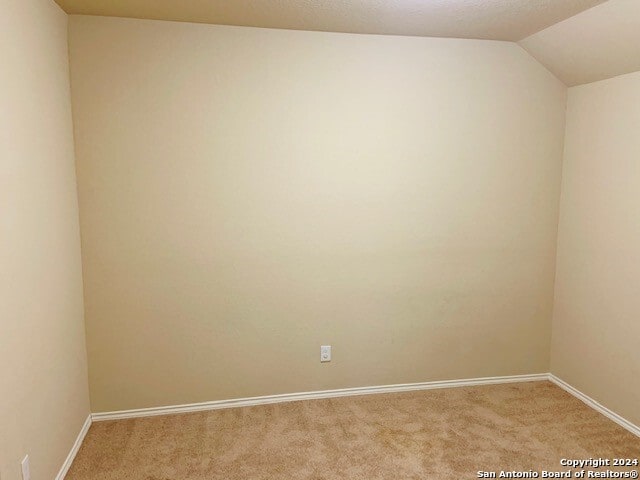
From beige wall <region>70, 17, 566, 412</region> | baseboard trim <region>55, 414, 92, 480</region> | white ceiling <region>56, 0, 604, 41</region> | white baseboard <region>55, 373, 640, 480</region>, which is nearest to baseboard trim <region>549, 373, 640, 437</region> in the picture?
white baseboard <region>55, 373, 640, 480</region>

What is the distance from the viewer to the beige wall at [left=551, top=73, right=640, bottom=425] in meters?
2.72

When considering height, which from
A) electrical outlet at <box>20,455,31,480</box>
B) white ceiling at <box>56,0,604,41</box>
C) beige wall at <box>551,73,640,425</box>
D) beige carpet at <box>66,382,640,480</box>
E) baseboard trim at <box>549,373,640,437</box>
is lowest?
beige carpet at <box>66,382,640,480</box>

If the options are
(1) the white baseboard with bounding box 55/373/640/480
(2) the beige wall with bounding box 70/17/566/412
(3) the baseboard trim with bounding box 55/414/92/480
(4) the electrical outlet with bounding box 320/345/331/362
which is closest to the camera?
(3) the baseboard trim with bounding box 55/414/92/480

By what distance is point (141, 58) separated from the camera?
2633 millimetres

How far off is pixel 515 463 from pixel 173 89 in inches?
110

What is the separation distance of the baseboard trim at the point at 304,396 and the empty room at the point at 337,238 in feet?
0.06

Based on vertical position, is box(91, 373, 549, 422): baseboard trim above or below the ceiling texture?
below

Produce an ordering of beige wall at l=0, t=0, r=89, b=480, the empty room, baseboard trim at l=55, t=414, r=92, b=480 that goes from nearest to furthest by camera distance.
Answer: beige wall at l=0, t=0, r=89, b=480 < baseboard trim at l=55, t=414, r=92, b=480 < the empty room

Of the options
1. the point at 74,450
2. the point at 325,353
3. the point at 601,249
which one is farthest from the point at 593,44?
the point at 74,450

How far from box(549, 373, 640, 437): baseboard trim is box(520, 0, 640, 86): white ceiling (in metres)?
2.06

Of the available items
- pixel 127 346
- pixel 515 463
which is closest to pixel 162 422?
pixel 127 346

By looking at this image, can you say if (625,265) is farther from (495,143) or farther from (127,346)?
(127,346)

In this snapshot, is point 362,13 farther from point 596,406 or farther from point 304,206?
point 596,406

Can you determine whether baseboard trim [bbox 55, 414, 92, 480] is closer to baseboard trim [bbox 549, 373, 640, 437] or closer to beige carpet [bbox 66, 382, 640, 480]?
beige carpet [bbox 66, 382, 640, 480]
